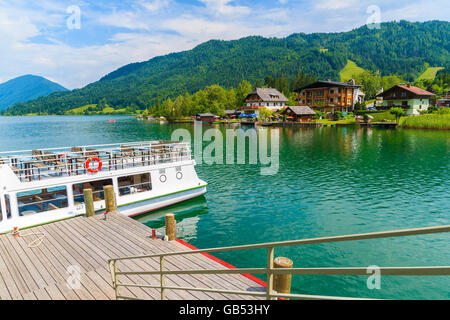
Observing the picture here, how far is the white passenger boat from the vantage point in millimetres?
15484

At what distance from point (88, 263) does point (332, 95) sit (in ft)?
412

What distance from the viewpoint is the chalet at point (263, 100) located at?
133250mm

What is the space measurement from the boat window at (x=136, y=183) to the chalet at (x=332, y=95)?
11451 cm

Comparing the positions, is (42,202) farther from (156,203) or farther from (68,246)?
(156,203)

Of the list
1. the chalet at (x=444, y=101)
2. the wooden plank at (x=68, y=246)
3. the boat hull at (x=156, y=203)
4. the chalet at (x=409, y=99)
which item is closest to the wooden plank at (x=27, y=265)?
the wooden plank at (x=68, y=246)

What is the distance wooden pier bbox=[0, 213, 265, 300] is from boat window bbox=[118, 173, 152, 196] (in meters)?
4.52

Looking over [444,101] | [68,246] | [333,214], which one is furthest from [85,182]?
[444,101]

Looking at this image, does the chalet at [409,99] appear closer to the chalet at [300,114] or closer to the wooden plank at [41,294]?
the chalet at [300,114]

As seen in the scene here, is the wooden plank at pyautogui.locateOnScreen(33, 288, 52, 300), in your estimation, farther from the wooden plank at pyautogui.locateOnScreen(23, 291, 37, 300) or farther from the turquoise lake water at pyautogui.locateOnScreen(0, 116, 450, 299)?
the turquoise lake water at pyautogui.locateOnScreen(0, 116, 450, 299)

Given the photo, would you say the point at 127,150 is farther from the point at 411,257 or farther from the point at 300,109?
the point at 300,109

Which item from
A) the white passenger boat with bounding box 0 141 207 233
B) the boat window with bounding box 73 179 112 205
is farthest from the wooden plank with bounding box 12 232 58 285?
the boat window with bounding box 73 179 112 205

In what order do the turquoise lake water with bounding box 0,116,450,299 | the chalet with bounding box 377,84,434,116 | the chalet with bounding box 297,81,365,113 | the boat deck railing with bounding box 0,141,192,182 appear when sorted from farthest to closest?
the chalet with bounding box 297,81,365,113, the chalet with bounding box 377,84,434,116, the boat deck railing with bounding box 0,141,192,182, the turquoise lake water with bounding box 0,116,450,299

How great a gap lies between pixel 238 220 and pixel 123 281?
11.2 meters

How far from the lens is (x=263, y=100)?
5202 inches
